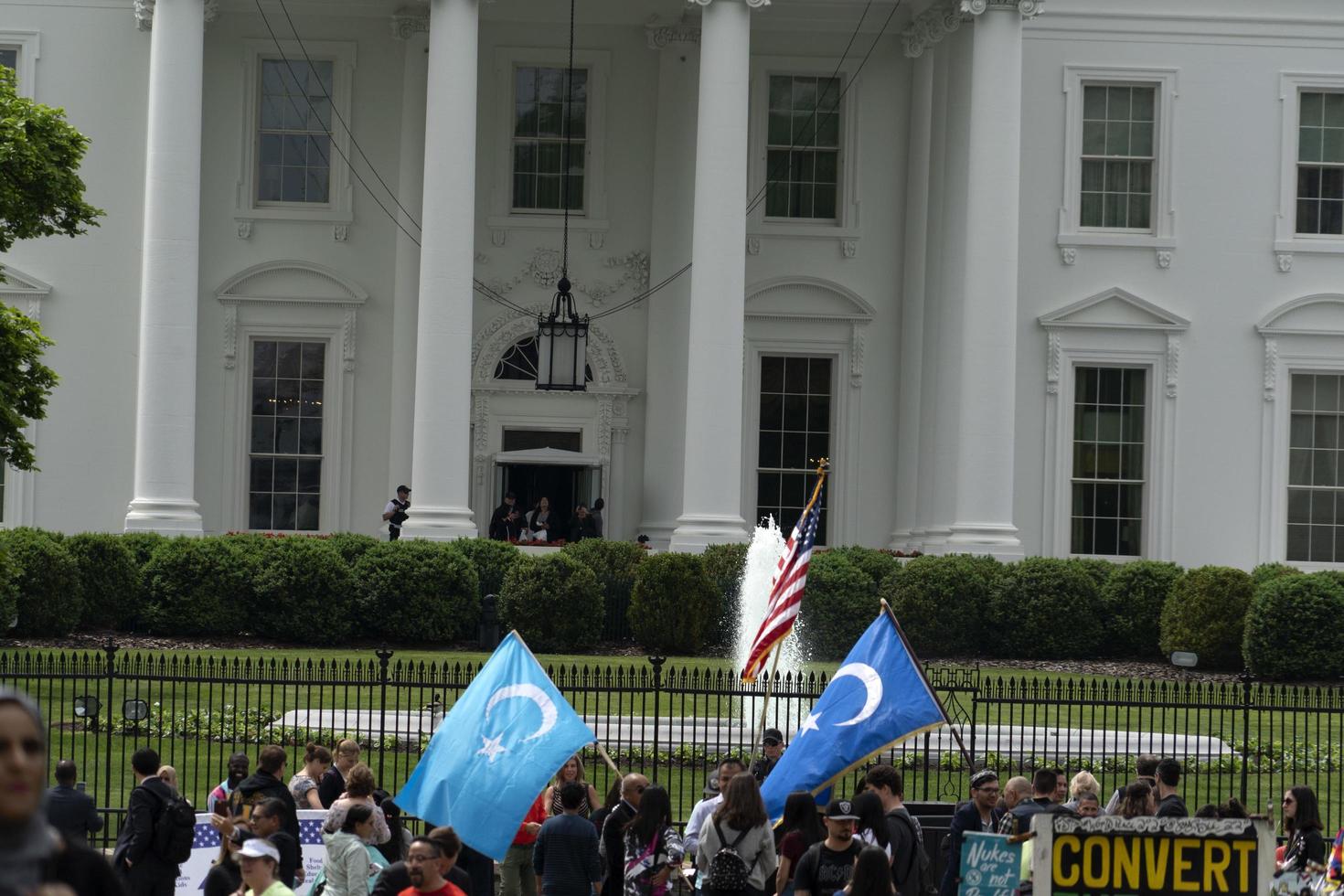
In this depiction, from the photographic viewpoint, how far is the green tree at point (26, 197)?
22109mm

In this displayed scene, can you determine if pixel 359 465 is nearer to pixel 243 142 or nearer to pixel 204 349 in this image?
pixel 204 349

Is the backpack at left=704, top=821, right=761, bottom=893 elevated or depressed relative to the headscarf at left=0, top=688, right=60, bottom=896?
depressed

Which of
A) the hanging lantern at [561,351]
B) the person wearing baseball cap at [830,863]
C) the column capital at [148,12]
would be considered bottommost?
the person wearing baseball cap at [830,863]

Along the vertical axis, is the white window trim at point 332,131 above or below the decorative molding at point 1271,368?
above

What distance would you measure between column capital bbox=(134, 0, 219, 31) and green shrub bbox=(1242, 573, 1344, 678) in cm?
1865

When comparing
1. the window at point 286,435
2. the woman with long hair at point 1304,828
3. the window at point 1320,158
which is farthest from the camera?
the window at point 1320,158

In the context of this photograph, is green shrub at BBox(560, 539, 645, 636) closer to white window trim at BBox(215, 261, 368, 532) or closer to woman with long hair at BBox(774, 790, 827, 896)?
white window trim at BBox(215, 261, 368, 532)

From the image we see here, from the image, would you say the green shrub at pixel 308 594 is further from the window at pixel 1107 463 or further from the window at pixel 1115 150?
the window at pixel 1115 150

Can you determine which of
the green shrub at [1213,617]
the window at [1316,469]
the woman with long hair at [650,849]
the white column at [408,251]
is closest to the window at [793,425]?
the white column at [408,251]

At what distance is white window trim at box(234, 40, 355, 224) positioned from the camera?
1315 inches

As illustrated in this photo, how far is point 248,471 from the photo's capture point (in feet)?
110

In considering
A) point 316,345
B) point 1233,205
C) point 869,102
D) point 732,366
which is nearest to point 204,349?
point 316,345

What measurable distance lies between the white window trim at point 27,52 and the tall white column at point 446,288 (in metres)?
7.29

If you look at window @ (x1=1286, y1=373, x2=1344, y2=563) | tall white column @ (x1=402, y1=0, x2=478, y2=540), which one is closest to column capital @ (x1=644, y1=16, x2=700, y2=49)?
tall white column @ (x1=402, y1=0, x2=478, y2=540)
